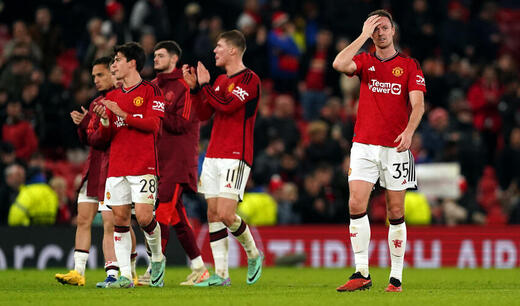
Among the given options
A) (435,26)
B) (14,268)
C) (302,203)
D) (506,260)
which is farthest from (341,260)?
(435,26)

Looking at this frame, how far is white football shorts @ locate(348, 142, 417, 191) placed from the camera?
10.1 meters

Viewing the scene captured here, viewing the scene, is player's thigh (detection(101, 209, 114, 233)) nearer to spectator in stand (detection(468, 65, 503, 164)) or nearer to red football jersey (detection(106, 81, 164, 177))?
red football jersey (detection(106, 81, 164, 177))

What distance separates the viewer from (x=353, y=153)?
10.2 metres

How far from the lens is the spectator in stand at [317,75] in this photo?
21.9 m

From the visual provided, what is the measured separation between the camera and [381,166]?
10094 millimetres

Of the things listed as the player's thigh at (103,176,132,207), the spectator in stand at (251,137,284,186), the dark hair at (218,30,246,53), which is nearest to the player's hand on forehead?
the dark hair at (218,30,246,53)

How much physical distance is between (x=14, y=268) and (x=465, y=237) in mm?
7458

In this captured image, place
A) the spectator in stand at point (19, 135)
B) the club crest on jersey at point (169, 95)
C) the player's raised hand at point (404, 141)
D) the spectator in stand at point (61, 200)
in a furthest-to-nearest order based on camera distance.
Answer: the spectator in stand at point (19, 135), the spectator in stand at point (61, 200), the club crest on jersey at point (169, 95), the player's raised hand at point (404, 141)

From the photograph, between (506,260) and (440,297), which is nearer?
(440,297)

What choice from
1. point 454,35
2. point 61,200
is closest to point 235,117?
point 61,200

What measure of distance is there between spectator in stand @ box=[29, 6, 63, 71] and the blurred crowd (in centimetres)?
2

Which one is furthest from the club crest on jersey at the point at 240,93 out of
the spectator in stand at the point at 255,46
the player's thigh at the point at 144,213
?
the spectator in stand at the point at 255,46

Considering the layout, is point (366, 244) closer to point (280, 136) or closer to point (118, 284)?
point (118, 284)

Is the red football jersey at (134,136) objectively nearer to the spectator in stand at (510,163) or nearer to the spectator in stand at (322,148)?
the spectator in stand at (322,148)
